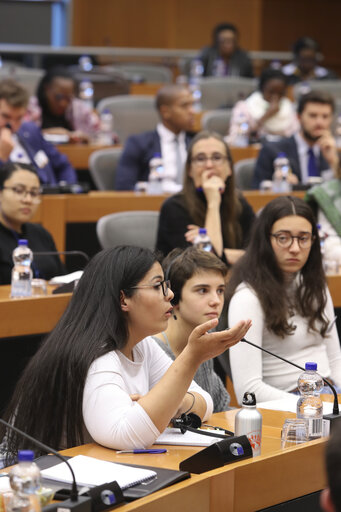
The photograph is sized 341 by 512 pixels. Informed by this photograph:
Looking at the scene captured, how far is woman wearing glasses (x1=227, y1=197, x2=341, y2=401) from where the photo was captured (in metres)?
3.12

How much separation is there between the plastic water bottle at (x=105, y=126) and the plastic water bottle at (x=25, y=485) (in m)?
5.32

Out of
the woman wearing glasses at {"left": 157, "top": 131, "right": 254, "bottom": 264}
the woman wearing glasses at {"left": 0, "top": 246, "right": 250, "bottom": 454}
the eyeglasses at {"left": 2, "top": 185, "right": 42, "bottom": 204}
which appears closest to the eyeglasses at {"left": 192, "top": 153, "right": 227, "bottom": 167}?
the woman wearing glasses at {"left": 157, "top": 131, "right": 254, "bottom": 264}

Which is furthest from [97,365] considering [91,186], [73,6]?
[73,6]

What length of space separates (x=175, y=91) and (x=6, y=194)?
2111 millimetres

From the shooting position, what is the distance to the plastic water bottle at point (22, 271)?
3453 mm

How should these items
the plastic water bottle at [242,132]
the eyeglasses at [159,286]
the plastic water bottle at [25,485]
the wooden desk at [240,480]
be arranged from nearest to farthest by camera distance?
the plastic water bottle at [25,485] < the wooden desk at [240,480] < the eyeglasses at [159,286] < the plastic water bottle at [242,132]

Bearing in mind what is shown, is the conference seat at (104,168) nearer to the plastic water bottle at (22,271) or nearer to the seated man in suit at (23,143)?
the seated man in suit at (23,143)

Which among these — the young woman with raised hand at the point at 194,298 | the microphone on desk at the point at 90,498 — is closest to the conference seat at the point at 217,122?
the young woman with raised hand at the point at 194,298

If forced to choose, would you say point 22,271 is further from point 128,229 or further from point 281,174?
point 281,174

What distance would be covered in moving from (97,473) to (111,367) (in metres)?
0.37

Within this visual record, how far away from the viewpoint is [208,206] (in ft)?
13.7

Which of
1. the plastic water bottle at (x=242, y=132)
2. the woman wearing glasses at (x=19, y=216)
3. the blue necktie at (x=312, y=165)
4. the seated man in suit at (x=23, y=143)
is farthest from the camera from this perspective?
the plastic water bottle at (x=242, y=132)

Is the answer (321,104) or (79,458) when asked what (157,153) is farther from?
(79,458)

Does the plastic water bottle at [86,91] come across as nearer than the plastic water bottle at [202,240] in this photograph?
No
